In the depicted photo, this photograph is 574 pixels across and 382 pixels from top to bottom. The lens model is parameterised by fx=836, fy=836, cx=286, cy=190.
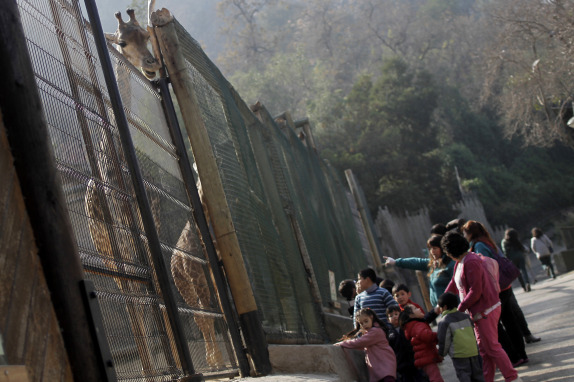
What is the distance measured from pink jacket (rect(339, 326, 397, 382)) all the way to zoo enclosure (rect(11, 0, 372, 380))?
2.03 ft

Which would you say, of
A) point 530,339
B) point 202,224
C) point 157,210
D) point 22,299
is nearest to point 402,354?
point 530,339

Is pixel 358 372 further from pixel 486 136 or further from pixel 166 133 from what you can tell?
pixel 486 136

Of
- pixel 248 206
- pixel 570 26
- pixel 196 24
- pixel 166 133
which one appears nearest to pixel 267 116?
pixel 248 206

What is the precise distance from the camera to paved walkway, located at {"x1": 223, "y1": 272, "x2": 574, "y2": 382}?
22.2ft

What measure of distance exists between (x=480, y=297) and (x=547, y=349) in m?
1.90

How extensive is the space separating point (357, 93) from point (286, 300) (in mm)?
31033

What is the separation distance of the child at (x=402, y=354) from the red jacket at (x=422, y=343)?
21 cm

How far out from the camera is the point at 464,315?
7090 millimetres

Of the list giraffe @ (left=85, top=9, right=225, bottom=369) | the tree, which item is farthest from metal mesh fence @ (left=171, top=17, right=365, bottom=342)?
the tree

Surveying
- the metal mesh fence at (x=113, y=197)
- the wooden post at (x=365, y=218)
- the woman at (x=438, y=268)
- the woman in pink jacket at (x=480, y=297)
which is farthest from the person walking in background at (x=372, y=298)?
the wooden post at (x=365, y=218)

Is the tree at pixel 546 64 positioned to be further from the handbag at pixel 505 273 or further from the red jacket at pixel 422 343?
the red jacket at pixel 422 343

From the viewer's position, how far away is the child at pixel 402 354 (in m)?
7.70

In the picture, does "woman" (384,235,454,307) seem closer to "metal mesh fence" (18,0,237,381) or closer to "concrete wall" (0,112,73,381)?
"metal mesh fence" (18,0,237,381)

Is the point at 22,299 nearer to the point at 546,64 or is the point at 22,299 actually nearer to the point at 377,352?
the point at 377,352
